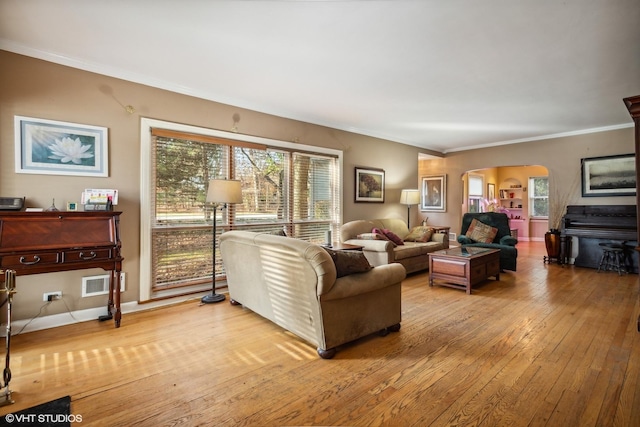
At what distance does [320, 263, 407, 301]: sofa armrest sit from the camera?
2387 millimetres

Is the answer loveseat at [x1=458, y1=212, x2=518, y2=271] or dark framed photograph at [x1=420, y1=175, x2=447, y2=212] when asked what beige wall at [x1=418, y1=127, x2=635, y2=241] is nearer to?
dark framed photograph at [x1=420, y1=175, x2=447, y2=212]

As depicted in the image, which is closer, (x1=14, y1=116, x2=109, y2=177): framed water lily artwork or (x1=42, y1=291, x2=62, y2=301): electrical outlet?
(x1=14, y1=116, x2=109, y2=177): framed water lily artwork

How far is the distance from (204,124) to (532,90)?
409 centimetres

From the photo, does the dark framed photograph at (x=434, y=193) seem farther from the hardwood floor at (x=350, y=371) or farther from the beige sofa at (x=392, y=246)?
the hardwood floor at (x=350, y=371)

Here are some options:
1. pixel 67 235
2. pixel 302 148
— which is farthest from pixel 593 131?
pixel 67 235

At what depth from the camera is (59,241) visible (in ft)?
8.98

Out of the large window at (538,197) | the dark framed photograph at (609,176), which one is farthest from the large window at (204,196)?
the large window at (538,197)

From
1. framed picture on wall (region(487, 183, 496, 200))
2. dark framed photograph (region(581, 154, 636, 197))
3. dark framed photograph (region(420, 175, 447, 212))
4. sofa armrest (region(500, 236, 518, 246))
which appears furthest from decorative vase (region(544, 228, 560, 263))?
framed picture on wall (region(487, 183, 496, 200))

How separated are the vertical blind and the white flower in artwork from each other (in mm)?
662

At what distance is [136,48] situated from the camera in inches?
114

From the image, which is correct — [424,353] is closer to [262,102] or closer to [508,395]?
[508,395]

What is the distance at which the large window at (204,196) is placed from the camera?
376 cm

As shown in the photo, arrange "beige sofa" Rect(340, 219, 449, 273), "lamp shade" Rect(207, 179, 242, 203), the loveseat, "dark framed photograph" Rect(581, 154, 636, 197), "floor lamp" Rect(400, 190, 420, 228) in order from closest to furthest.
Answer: "lamp shade" Rect(207, 179, 242, 203), "beige sofa" Rect(340, 219, 449, 273), the loveseat, "dark framed photograph" Rect(581, 154, 636, 197), "floor lamp" Rect(400, 190, 420, 228)

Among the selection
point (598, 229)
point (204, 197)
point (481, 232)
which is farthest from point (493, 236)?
point (204, 197)
